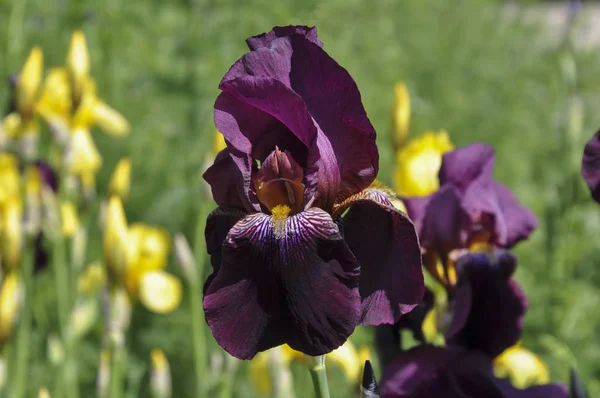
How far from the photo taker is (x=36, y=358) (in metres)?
2.56

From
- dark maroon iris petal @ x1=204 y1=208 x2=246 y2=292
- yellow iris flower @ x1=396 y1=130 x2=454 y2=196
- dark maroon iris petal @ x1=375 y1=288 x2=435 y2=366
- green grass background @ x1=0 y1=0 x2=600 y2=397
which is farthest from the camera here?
green grass background @ x1=0 y1=0 x2=600 y2=397

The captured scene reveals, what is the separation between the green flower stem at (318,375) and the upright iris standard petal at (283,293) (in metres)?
0.06

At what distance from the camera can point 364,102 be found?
383 cm

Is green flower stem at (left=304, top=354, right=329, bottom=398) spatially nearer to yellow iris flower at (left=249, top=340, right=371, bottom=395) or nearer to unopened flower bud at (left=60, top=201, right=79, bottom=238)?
yellow iris flower at (left=249, top=340, right=371, bottom=395)

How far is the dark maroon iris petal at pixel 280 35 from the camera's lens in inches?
34.1

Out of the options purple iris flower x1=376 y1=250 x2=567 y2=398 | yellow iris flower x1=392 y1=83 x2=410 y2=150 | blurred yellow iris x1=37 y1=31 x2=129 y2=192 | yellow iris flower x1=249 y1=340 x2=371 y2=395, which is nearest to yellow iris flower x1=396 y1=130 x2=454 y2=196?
A: yellow iris flower x1=392 y1=83 x2=410 y2=150

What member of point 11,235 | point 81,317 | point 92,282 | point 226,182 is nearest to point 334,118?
point 226,182

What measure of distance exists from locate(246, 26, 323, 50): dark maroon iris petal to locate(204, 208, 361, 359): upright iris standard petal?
0.22 metres

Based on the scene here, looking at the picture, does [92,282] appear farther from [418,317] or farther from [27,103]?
[418,317]

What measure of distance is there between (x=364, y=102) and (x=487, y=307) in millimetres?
2729

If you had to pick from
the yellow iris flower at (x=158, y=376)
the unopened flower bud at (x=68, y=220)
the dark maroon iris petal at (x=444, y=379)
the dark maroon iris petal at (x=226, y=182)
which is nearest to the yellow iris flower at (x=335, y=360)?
the yellow iris flower at (x=158, y=376)

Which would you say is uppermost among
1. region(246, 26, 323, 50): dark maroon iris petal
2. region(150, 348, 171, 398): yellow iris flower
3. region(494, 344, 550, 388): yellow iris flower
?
region(246, 26, 323, 50): dark maroon iris petal

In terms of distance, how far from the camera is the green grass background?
272 centimetres

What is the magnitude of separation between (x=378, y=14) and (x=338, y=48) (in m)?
2.28
